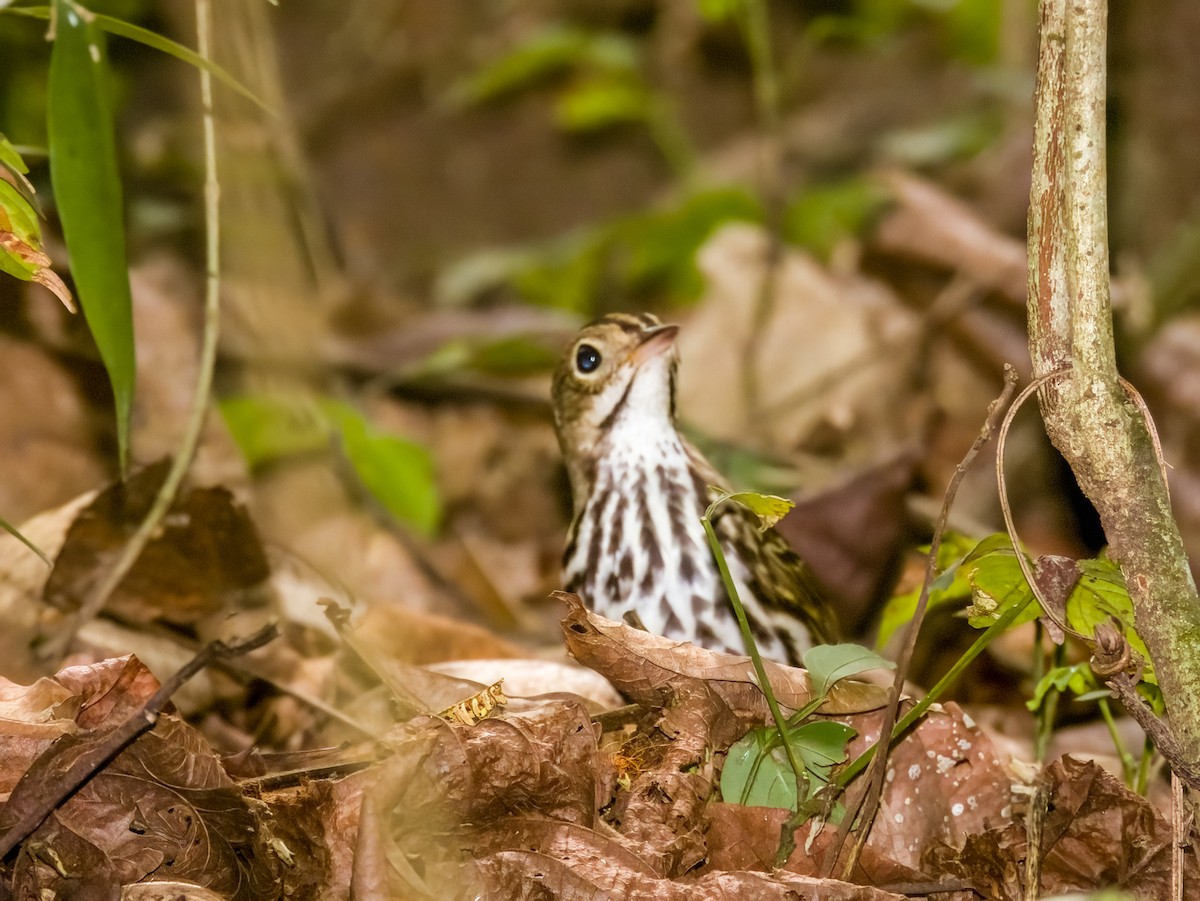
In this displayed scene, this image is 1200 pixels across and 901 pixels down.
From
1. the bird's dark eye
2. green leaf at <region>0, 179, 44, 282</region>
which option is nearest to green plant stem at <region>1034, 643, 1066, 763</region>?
the bird's dark eye

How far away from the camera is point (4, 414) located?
3943 mm

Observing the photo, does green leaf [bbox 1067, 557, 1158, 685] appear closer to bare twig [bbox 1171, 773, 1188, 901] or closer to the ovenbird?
bare twig [bbox 1171, 773, 1188, 901]

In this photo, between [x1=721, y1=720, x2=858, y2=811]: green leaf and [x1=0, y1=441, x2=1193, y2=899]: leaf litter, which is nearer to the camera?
[x1=0, y1=441, x2=1193, y2=899]: leaf litter

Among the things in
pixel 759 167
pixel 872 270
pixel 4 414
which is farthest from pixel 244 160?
pixel 759 167

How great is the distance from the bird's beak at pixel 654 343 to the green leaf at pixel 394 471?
3.36ft

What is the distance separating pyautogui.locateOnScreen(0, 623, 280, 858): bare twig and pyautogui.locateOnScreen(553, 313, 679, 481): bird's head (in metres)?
1.92

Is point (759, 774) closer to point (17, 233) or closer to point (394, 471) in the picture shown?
point (17, 233)

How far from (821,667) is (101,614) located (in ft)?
6.01

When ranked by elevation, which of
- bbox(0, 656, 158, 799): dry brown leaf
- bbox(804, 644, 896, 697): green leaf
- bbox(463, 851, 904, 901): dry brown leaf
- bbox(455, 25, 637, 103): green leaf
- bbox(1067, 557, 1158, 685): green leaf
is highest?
bbox(455, 25, 637, 103): green leaf

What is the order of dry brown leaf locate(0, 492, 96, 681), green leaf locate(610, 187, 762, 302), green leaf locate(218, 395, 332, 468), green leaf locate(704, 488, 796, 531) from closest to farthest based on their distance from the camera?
green leaf locate(704, 488, 796, 531), dry brown leaf locate(0, 492, 96, 681), green leaf locate(218, 395, 332, 468), green leaf locate(610, 187, 762, 302)

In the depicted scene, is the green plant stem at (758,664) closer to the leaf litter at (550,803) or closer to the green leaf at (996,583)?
the leaf litter at (550,803)

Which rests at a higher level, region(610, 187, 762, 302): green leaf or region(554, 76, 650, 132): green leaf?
region(554, 76, 650, 132): green leaf

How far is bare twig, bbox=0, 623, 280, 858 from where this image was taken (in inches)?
80.7

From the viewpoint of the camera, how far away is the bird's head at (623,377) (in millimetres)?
3930
